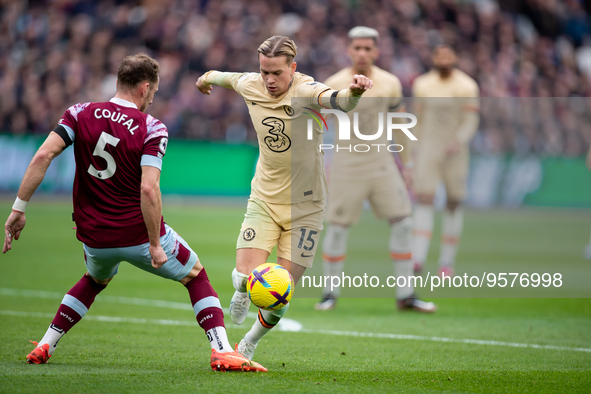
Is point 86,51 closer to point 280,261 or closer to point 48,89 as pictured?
point 48,89

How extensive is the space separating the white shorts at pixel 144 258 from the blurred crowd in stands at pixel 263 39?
15.1 meters

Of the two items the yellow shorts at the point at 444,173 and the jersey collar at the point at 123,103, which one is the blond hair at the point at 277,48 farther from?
the yellow shorts at the point at 444,173

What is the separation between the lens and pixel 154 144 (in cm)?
476

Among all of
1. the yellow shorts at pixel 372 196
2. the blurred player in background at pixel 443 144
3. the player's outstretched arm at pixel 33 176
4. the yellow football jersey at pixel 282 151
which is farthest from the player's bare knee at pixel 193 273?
the blurred player in background at pixel 443 144

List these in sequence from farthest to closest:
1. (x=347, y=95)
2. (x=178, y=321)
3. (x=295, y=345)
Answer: (x=178, y=321), (x=295, y=345), (x=347, y=95)

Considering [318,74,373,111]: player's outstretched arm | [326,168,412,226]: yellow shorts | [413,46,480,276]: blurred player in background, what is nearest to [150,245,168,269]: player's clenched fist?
[318,74,373,111]: player's outstretched arm

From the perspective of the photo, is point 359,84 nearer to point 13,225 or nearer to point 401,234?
point 13,225

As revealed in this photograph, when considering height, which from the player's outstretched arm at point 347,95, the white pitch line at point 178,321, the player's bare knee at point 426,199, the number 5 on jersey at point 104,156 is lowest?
the white pitch line at point 178,321

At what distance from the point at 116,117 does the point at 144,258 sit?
962 millimetres

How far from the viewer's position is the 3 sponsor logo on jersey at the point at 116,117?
15.6 feet

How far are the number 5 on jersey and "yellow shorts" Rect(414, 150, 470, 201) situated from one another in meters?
6.45

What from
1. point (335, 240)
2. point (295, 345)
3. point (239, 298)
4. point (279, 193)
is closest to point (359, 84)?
point (279, 193)

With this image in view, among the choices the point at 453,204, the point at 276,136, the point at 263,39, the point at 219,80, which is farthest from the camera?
the point at 263,39

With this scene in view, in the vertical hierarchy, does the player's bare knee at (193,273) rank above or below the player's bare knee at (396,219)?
below
